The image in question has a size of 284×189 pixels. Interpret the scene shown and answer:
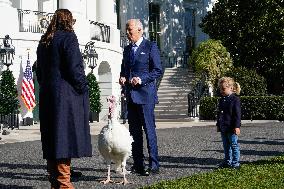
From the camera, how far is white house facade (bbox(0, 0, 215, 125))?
2473 centimetres

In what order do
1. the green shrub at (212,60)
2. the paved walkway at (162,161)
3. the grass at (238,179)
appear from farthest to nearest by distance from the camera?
the green shrub at (212,60) → the paved walkway at (162,161) → the grass at (238,179)

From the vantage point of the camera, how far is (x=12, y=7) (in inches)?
1019

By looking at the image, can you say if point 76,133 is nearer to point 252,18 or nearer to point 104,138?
point 104,138

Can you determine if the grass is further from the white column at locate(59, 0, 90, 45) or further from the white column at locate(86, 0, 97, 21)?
the white column at locate(86, 0, 97, 21)

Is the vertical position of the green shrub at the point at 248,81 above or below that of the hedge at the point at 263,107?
above

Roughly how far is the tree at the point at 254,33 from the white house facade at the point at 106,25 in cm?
395

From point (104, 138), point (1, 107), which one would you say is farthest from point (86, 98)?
point (1, 107)

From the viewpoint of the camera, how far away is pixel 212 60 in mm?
28969

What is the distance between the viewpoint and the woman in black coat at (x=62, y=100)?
20.0 ft

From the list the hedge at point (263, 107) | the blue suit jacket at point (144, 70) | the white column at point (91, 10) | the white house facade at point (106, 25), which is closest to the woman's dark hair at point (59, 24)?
the blue suit jacket at point (144, 70)

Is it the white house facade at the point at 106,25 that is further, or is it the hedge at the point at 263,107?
the hedge at the point at 263,107

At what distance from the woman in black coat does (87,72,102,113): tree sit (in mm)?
20106

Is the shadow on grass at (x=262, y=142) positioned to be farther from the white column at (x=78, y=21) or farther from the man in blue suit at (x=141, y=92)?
the white column at (x=78, y=21)

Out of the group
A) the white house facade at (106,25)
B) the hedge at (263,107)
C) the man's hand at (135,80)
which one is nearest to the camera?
the man's hand at (135,80)
